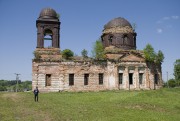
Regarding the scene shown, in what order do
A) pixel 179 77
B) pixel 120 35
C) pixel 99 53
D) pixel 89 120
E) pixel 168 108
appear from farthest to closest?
pixel 179 77 < pixel 120 35 < pixel 99 53 < pixel 168 108 < pixel 89 120

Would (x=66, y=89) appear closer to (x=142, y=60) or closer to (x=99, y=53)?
(x=99, y=53)

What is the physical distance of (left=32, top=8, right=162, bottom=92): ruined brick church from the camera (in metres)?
30.5

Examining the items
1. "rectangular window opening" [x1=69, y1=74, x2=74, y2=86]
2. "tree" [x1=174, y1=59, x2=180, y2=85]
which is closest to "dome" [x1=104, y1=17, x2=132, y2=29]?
"rectangular window opening" [x1=69, y1=74, x2=74, y2=86]

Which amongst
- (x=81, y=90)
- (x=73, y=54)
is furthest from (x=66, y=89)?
→ (x=73, y=54)

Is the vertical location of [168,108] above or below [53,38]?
below

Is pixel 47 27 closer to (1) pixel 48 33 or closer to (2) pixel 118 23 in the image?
(1) pixel 48 33

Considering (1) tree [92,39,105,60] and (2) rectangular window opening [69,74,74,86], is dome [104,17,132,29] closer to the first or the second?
(1) tree [92,39,105,60]

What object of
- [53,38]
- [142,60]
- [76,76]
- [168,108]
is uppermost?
[53,38]

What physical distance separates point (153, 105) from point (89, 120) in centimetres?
762

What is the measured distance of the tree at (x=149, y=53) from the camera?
113 ft

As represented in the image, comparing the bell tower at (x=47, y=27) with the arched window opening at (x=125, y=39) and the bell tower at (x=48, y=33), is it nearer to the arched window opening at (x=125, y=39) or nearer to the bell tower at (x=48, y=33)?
the bell tower at (x=48, y=33)

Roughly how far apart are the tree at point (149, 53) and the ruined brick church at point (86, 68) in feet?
1.91

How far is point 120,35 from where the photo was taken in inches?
1425

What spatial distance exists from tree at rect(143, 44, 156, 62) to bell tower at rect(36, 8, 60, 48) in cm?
1293
